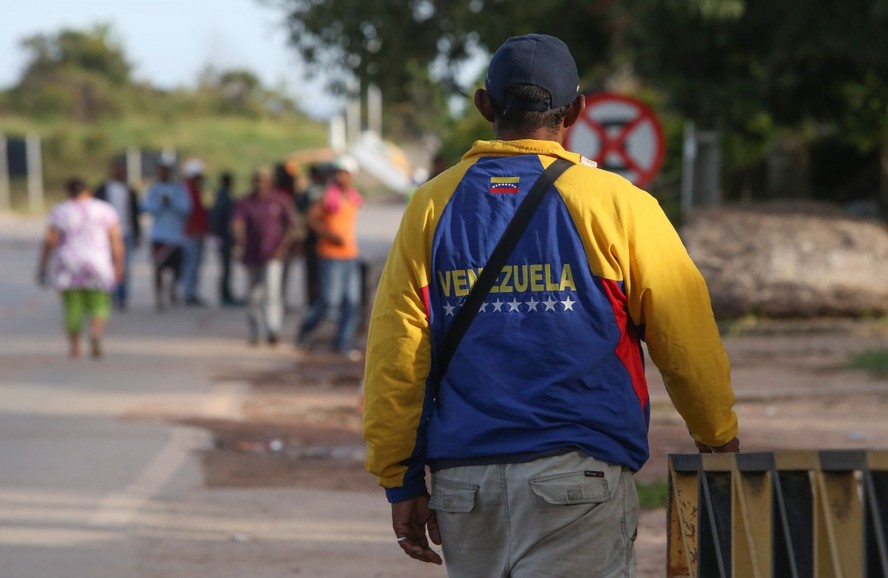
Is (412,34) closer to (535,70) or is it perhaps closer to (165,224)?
(165,224)

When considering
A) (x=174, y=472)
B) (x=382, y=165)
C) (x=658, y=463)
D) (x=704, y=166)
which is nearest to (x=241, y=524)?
(x=174, y=472)

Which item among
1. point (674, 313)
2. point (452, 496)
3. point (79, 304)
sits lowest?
point (79, 304)

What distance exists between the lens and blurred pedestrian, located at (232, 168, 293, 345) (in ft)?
50.5

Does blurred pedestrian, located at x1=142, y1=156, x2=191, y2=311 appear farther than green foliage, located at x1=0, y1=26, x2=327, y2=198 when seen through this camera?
No

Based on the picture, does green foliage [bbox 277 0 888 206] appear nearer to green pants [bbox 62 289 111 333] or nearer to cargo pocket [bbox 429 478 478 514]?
green pants [bbox 62 289 111 333]

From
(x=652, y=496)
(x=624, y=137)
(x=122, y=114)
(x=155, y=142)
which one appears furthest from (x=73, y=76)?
(x=652, y=496)

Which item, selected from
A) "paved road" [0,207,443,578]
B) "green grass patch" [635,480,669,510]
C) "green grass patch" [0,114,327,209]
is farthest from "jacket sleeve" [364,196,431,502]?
"green grass patch" [0,114,327,209]

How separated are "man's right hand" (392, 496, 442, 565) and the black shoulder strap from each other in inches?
14.8

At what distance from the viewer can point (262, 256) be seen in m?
15.4

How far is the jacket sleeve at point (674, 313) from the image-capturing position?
136 inches

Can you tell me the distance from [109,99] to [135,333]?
7125cm

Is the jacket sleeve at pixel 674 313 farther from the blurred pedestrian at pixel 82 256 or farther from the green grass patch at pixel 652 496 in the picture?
the blurred pedestrian at pixel 82 256

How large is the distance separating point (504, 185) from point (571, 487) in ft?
2.28

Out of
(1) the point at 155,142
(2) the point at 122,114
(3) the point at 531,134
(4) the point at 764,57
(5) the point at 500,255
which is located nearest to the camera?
(5) the point at 500,255
